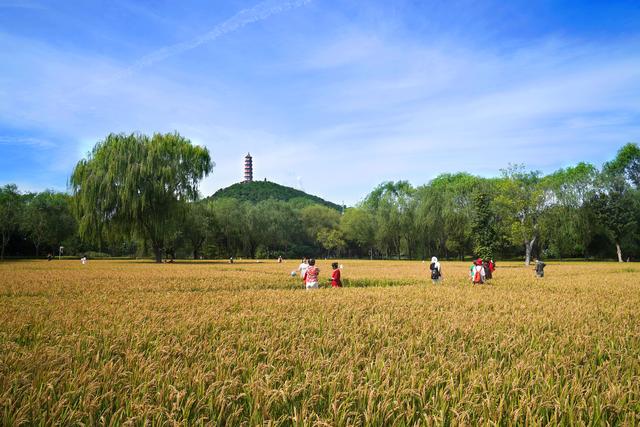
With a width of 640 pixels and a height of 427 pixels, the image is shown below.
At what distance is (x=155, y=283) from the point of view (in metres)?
18.7

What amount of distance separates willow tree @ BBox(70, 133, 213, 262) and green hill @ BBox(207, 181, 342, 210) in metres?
102

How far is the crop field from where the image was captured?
3.55 meters

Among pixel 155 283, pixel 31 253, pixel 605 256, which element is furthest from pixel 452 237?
pixel 31 253

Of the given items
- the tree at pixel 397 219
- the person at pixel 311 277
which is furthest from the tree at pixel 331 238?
the person at pixel 311 277

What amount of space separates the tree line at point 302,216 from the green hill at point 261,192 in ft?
173

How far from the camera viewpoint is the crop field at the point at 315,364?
3555 mm

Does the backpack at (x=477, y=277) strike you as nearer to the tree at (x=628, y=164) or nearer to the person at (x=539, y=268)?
the person at (x=539, y=268)

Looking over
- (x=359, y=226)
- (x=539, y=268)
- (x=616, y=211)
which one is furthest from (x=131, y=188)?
(x=616, y=211)

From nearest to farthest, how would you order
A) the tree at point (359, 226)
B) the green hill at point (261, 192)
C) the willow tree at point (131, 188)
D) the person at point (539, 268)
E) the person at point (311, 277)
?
1. the person at point (311, 277)
2. the person at point (539, 268)
3. the willow tree at point (131, 188)
4. the tree at point (359, 226)
5. the green hill at point (261, 192)

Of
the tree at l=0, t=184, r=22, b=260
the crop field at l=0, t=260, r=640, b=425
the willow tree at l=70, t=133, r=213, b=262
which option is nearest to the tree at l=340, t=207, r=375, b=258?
the willow tree at l=70, t=133, r=213, b=262

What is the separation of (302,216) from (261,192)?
61.2m

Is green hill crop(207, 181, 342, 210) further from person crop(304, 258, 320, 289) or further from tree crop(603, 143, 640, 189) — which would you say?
person crop(304, 258, 320, 289)

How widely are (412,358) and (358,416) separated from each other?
2.10 m

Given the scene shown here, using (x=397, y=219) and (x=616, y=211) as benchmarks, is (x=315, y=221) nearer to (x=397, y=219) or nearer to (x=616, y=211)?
(x=397, y=219)
